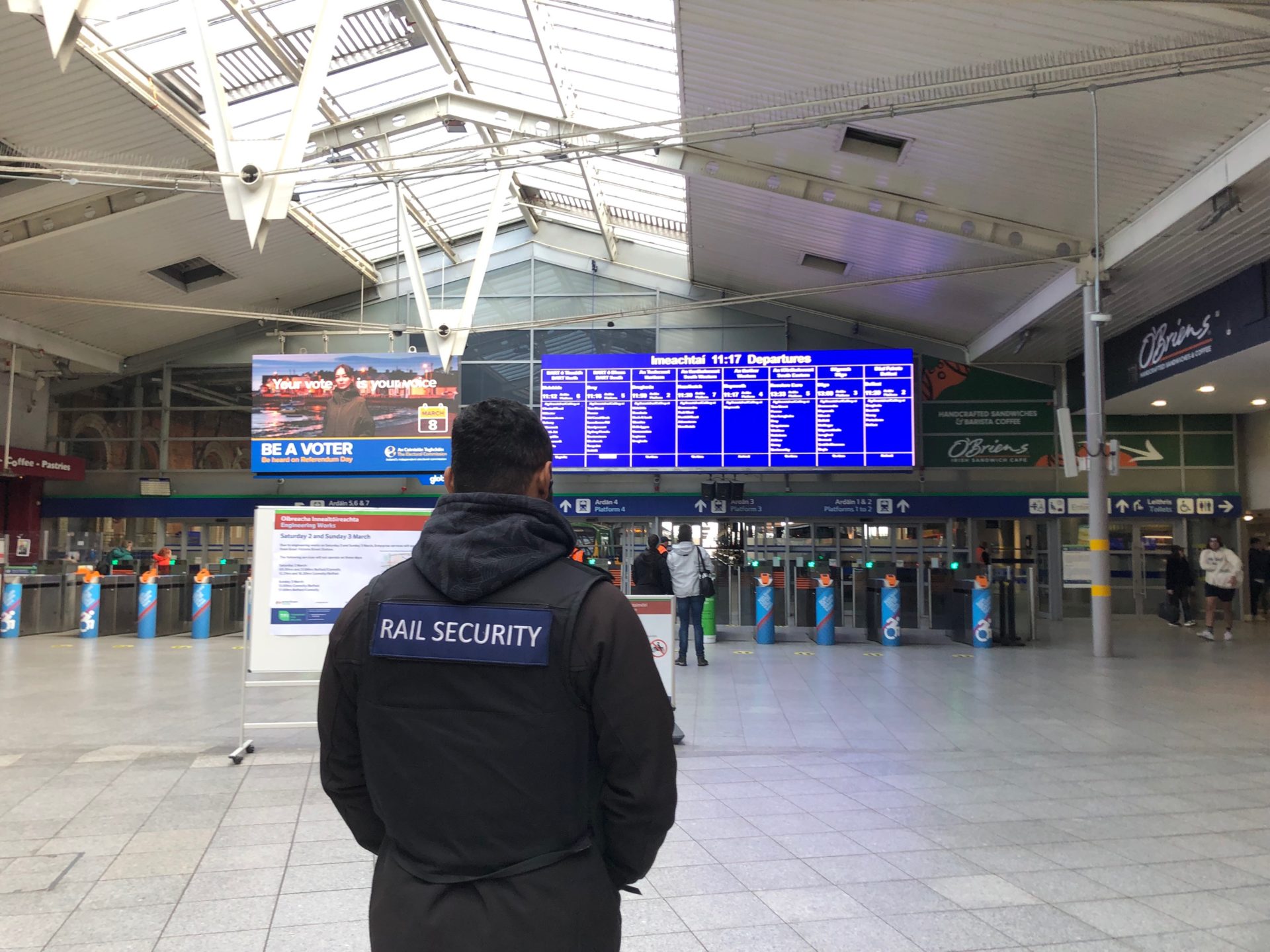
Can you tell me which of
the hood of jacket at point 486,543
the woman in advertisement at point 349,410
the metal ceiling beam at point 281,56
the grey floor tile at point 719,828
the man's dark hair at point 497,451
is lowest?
the grey floor tile at point 719,828

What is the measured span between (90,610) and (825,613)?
38.5ft

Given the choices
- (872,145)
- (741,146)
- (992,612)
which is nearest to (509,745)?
(872,145)

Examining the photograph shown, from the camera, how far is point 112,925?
331cm

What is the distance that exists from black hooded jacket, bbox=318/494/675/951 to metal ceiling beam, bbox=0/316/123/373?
19045 millimetres

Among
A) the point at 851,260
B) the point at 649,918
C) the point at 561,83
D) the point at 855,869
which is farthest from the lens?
the point at 851,260

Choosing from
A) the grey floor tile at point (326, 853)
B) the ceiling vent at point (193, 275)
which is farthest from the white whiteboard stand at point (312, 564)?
the ceiling vent at point (193, 275)

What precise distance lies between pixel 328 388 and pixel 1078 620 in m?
15.3

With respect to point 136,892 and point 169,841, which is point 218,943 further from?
point 169,841

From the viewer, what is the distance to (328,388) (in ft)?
54.9

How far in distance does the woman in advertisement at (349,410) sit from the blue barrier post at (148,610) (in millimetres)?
3894

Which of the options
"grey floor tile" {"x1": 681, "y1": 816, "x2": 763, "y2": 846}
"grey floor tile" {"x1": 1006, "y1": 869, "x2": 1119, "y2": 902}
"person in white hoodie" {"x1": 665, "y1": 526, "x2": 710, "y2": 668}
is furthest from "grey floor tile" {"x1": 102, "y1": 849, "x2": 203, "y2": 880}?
"person in white hoodie" {"x1": 665, "y1": 526, "x2": 710, "y2": 668}

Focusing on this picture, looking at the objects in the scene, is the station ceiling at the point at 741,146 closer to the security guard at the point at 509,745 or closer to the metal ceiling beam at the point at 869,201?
the metal ceiling beam at the point at 869,201

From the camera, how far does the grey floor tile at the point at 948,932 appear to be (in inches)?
124

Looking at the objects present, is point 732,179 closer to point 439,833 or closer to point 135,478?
point 439,833
